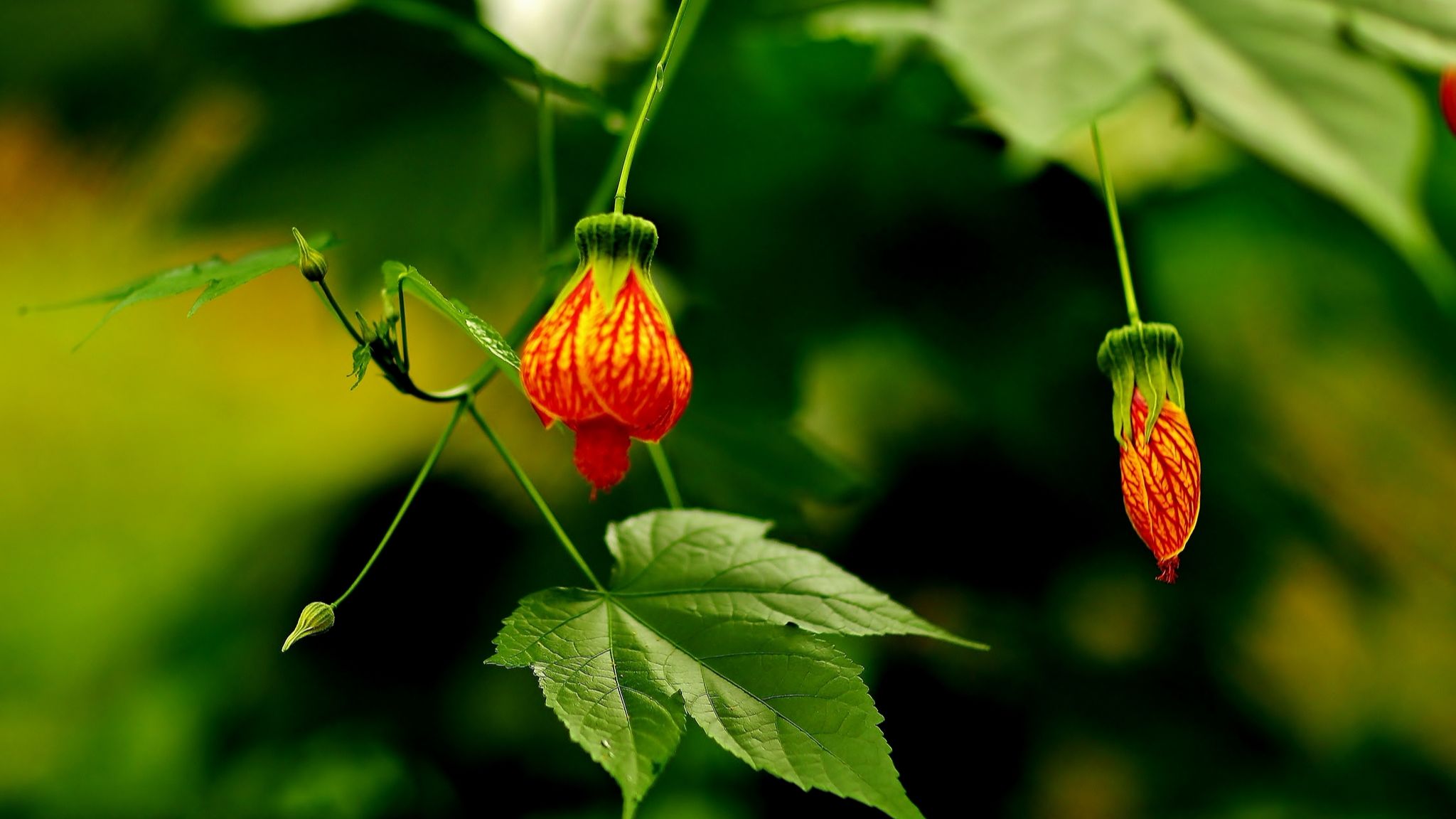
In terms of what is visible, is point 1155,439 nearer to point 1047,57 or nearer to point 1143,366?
point 1143,366

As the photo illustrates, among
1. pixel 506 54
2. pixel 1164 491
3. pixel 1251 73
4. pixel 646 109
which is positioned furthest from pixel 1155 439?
pixel 506 54

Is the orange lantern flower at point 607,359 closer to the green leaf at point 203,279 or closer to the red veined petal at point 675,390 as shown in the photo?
the red veined petal at point 675,390

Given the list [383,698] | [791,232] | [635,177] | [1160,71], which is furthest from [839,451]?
[1160,71]

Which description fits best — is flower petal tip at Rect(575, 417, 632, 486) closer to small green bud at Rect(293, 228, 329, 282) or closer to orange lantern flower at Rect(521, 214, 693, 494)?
orange lantern flower at Rect(521, 214, 693, 494)

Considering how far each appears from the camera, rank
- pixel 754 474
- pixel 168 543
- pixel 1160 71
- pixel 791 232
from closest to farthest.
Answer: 1. pixel 1160 71
2. pixel 754 474
3. pixel 791 232
4. pixel 168 543

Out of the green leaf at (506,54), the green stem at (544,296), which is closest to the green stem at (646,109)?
the green stem at (544,296)

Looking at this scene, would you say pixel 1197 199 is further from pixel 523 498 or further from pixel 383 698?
pixel 383 698
